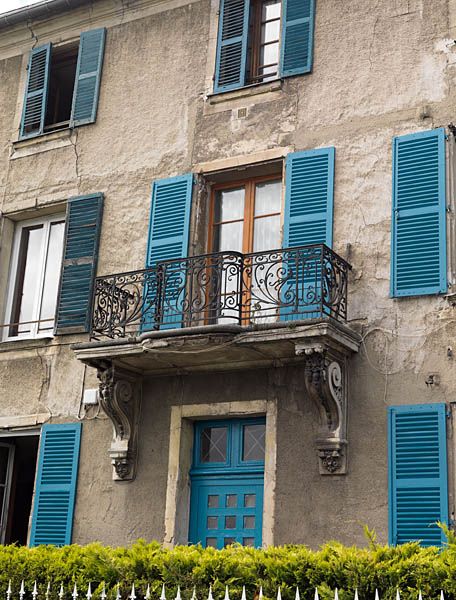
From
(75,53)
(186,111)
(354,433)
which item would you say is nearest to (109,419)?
(354,433)

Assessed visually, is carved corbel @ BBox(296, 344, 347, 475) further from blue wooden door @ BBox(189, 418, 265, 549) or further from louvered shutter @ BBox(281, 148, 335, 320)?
blue wooden door @ BBox(189, 418, 265, 549)

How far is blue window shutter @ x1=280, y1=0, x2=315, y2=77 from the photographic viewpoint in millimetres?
11625

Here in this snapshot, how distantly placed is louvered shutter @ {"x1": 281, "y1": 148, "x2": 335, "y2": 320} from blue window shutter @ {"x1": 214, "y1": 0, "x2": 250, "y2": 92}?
5.21 feet

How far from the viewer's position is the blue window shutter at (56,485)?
11.5 meters

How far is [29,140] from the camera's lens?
1375 centimetres

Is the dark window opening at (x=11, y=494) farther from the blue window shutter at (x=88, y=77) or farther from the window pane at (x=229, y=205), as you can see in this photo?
the blue window shutter at (x=88, y=77)

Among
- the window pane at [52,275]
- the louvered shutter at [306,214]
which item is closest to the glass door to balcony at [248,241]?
the louvered shutter at [306,214]

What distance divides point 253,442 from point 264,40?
523 cm

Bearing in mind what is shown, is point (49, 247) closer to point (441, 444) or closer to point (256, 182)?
point (256, 182)

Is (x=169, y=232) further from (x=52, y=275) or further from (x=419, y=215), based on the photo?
(x=419, y=215)

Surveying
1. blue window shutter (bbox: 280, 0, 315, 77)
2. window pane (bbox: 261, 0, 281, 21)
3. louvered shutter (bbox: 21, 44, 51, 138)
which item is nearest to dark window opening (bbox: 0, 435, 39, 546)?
louvered shutter (bbox: 21, 44, 51, 138)

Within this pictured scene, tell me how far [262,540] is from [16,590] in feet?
9.72

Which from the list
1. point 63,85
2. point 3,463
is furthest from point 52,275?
point 63,85

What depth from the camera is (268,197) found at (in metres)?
11.6
